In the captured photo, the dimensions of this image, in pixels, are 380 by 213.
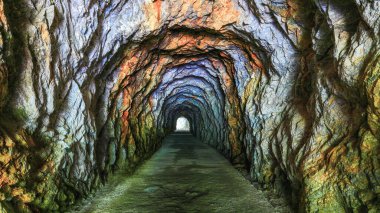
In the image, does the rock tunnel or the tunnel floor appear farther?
the tunnel floor

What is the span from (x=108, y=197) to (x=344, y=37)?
5536 mm

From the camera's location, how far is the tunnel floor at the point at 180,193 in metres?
5.95

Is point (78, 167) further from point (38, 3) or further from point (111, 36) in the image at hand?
point (38, 3)

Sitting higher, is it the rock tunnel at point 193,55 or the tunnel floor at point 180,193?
the rock tunnel at point 193,55

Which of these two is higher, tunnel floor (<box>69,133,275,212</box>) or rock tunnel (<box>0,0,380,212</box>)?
rock tunnel (<box>0,0,380,212</box>)

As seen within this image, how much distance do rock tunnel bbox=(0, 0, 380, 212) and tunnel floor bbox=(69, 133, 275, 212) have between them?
0.48m

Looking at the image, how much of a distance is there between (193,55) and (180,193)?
192 inches

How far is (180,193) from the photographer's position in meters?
7.04

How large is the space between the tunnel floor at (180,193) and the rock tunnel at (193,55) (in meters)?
0.48

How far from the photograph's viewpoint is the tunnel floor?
5945 millimetres

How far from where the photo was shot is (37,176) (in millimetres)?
4844

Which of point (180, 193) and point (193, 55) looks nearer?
point (180, 193)

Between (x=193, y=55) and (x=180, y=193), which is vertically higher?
(x=193, y=55)

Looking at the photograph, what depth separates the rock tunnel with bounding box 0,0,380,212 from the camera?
4098 mm
